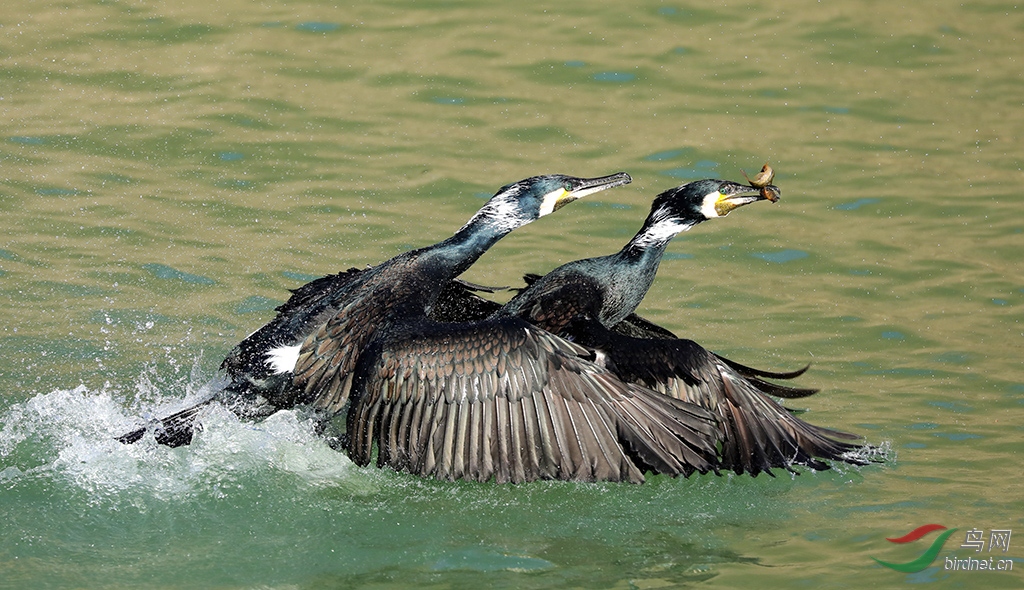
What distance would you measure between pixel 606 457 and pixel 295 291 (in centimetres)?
232

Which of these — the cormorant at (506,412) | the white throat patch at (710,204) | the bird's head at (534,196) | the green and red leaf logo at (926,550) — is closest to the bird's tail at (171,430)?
the cormorant at (506,412)

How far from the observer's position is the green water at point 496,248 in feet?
18.7

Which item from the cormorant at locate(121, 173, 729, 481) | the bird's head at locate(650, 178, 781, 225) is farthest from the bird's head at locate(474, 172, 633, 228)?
the cormorant at locate(121, 173, 729, 481)

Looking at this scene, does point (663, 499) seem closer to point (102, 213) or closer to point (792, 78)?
point (102, 213)

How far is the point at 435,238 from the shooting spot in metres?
9.12

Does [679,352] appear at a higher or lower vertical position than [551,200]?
lower

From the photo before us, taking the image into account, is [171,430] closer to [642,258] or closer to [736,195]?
[642,258]

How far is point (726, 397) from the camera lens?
6.16 metres

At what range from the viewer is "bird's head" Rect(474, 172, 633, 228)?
6.66 m

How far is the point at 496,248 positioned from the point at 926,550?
165 inches

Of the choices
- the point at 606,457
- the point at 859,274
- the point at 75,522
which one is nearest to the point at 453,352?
the point at 606,457

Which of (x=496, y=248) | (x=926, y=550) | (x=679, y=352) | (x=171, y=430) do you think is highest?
(x=496, y=248)

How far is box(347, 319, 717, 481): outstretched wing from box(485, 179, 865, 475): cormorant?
0.42 m

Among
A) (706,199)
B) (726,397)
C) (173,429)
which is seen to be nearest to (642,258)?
(706,199)
